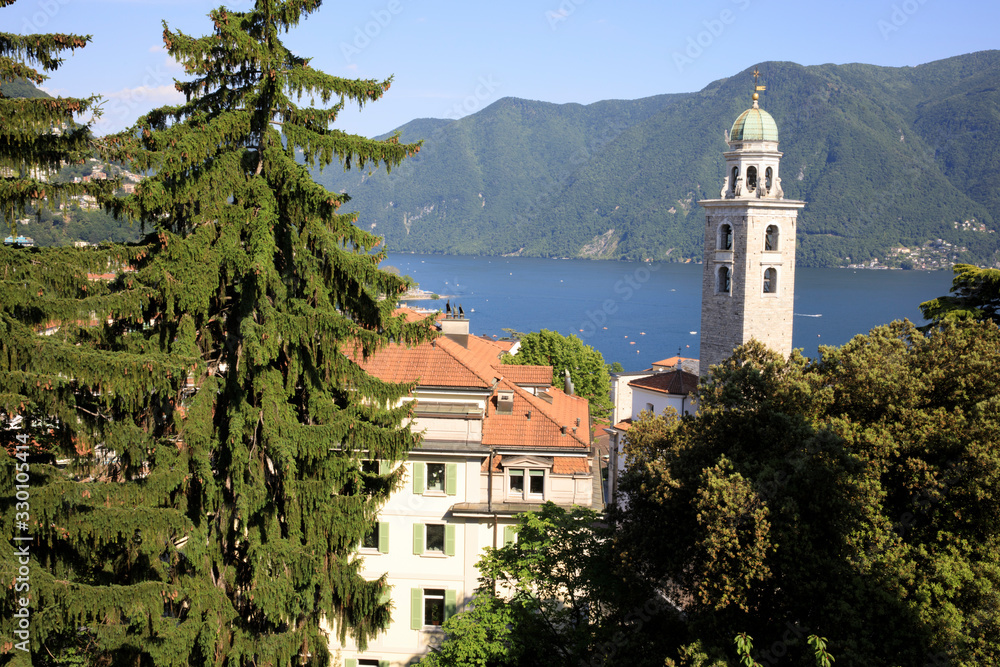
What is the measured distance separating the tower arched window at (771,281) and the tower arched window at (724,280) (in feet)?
5.64

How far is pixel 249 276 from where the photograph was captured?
35.9 ft

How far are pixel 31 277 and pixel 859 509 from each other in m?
13.5

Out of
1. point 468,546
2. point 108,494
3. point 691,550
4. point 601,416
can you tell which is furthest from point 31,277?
point 601,416

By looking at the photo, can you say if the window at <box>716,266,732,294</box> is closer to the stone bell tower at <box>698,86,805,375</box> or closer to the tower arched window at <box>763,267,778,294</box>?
the stone bell tower at <box>698,86,805,375</box>

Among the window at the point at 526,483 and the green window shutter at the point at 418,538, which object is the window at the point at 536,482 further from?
the green window shutter at the point at 418,538

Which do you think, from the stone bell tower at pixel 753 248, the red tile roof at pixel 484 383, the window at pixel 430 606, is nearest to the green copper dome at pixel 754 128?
the stone bell tower at pixel 753 248

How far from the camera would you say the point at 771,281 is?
3966 centimetres

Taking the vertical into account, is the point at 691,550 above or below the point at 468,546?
above

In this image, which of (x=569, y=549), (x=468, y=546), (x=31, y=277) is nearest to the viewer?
(x=31, y=277)

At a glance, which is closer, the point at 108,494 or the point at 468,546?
the point at 108,494

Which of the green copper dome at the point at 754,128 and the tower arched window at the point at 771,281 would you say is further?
the tower arched window at the point at 771,281

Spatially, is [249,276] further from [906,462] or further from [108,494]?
[906,462]

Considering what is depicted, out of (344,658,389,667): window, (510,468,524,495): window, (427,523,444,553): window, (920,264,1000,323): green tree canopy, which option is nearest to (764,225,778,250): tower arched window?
(920,264,1000,323): green tree canopy

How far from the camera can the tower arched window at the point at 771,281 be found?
39438 millimetres
